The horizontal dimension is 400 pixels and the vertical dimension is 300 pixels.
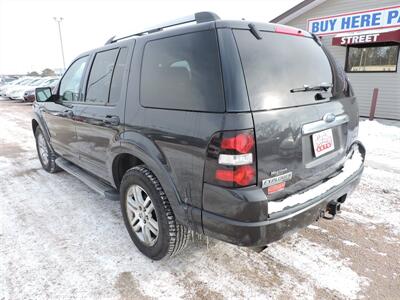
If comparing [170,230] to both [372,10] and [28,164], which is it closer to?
[28,164]

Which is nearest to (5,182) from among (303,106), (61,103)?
(61,103)

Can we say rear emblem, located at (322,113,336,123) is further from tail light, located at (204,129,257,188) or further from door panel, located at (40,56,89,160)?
door panel, located at (40,56,89,160)

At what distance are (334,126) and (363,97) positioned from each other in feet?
31.4

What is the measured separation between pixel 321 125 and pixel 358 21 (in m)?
9.82

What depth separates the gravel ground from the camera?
2.32 m

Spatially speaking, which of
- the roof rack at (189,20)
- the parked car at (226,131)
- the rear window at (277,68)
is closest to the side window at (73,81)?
the parked car at (226,131)

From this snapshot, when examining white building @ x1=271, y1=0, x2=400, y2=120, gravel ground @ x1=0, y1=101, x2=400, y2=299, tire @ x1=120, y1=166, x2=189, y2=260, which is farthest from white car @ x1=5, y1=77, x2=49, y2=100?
tire @ x1=120, y1=166, x2=189, y2=260

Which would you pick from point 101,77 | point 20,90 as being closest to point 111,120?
point 101,77

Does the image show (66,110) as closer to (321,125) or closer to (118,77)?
(118,77)

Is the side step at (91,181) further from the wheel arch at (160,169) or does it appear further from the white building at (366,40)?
the white building at (366,40)

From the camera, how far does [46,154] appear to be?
5.05 m

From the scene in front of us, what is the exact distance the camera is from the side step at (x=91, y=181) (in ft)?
10.4

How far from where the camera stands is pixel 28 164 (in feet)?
18.6

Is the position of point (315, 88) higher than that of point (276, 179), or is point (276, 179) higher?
point (315, 88)
